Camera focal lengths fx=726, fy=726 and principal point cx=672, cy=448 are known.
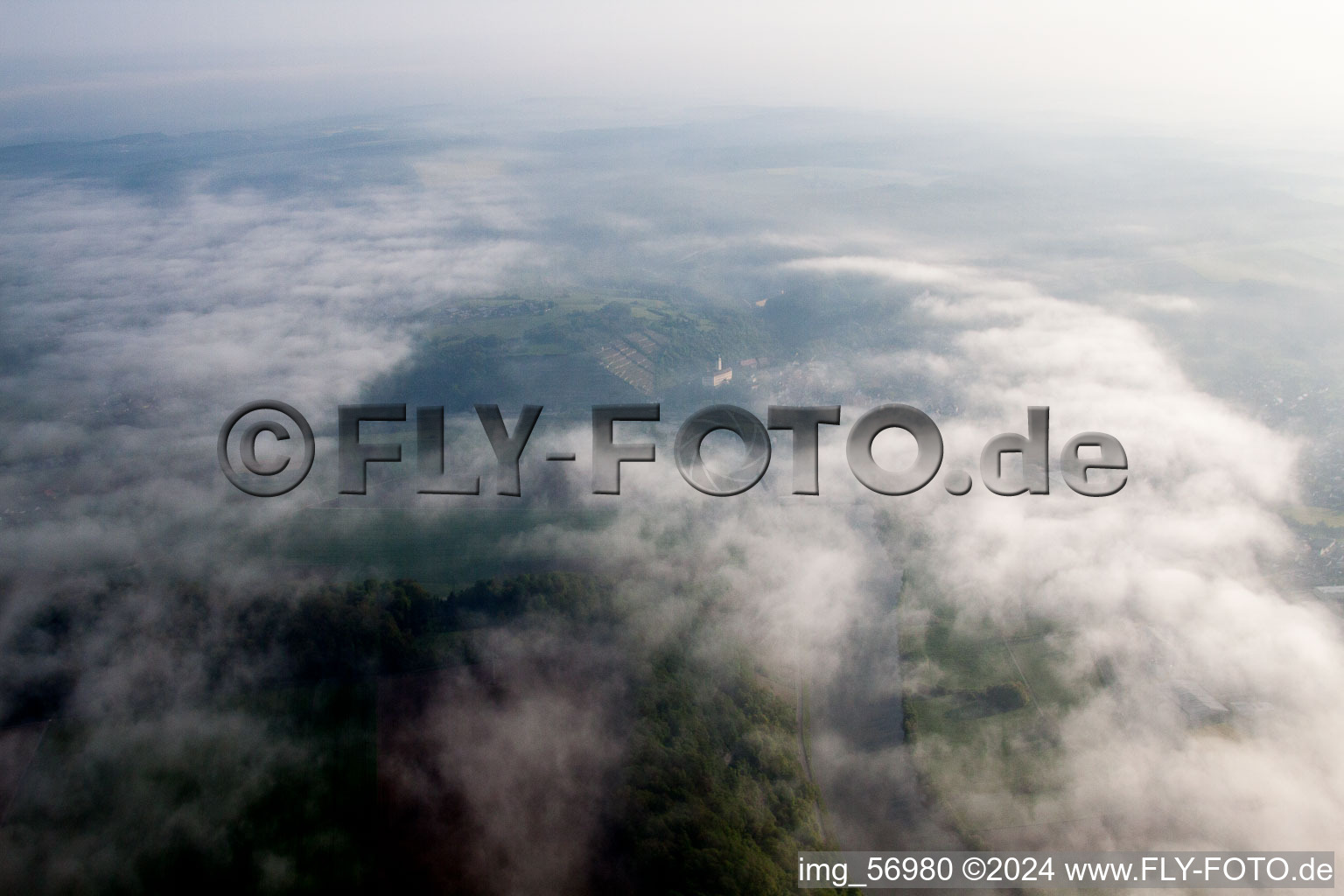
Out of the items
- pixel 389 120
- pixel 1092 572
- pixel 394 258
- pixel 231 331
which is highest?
pixel 389 120

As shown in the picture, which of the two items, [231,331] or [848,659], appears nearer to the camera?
[848,659]

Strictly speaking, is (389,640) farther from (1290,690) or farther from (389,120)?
(389,120)

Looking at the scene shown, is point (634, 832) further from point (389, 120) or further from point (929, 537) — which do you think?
point (389, 120)

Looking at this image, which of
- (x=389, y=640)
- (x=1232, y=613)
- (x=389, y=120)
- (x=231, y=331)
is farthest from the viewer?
(x=389, y=120)

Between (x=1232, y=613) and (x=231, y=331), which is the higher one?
(x=231, y=331)

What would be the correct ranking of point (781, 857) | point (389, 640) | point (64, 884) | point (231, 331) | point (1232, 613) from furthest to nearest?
point (231, 331), point (1232, 613), point (389, 640), point (781, 857), point (64, 884)

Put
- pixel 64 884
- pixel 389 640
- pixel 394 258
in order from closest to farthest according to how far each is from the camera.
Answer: pixel 64 884, pixel 389 640, pixel 394 258

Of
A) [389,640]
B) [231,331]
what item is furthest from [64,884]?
[231,331]

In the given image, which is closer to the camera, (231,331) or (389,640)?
(389,640)

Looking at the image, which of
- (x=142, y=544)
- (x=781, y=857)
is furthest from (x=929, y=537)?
(x=142, y=544)
